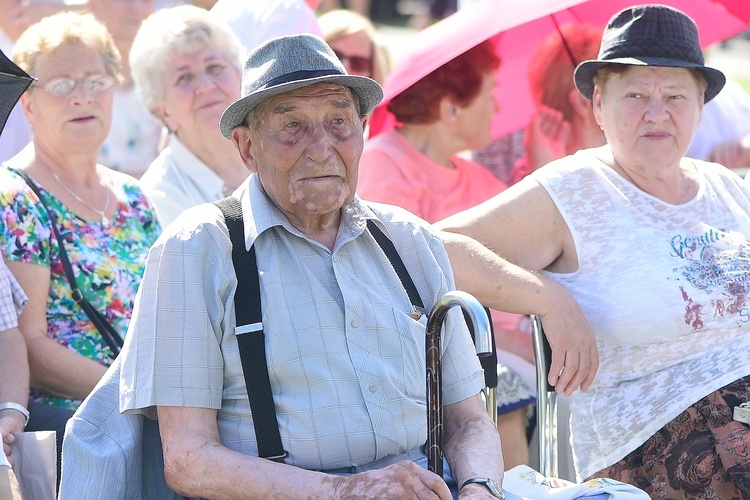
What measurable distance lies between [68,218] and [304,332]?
55.2 inches

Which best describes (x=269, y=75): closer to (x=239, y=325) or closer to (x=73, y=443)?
(x=239, y=325)

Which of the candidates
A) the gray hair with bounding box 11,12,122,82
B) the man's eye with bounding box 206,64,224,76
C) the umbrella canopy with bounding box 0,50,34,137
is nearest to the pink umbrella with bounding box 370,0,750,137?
the man's eye with bounding box 206,64,224,76

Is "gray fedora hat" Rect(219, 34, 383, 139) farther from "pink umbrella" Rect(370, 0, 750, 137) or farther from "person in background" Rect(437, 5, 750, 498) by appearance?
"pink umbrella" Rect(370, 0, 750, 137)

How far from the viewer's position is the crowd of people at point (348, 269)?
2529 mm

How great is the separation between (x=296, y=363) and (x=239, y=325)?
17 cm

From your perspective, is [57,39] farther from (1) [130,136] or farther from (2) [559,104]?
(2) [559,104]

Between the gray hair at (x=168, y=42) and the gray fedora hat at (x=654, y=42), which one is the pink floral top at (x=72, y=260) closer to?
the gray hair at (x=168, y=42)

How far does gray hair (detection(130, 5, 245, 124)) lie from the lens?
14.6 feet

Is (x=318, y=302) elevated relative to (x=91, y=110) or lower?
lower

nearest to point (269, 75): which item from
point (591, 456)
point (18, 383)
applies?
point (18, 383)

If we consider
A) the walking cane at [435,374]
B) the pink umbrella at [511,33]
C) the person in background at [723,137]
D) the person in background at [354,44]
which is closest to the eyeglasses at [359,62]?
the person in background at [354,44]

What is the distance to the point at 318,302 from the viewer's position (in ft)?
8.61

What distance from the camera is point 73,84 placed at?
12.8ft

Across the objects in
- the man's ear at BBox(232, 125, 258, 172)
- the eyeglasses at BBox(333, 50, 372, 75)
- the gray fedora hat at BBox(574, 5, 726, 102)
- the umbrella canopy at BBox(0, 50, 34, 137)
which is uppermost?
the eyeglasses at BBox(333, 50, 372, 75)
